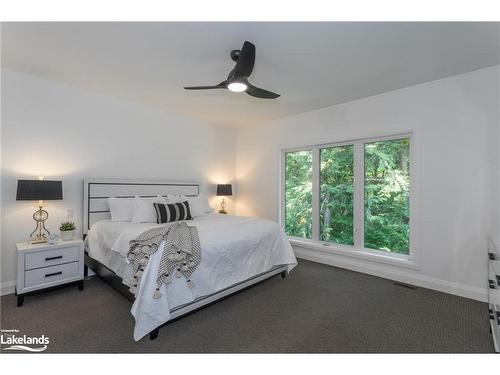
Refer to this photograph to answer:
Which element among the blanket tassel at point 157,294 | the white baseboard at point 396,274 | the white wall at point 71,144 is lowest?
the white baseboard at point 396,274

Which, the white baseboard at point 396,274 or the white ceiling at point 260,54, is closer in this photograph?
the white ceiling at point 260,54

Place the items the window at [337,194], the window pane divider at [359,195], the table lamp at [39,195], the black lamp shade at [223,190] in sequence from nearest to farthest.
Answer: the table lamp at [39,195] < the window pane divider at [359,195] < the window at [337,194] < the black lamp shade at [223,190]

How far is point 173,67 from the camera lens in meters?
2.64

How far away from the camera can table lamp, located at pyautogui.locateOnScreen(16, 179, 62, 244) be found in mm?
2531

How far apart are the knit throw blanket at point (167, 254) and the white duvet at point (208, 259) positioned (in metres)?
0.05

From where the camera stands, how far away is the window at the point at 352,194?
3.36m

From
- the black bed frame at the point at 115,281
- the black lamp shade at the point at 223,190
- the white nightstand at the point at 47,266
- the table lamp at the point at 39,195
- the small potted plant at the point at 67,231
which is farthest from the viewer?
the black lamp shade at the point at 223,190

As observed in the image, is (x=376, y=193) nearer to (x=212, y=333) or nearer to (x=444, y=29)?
(x=444, y=29)

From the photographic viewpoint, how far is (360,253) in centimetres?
354

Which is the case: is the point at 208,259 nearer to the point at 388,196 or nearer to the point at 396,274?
the point at 396,274

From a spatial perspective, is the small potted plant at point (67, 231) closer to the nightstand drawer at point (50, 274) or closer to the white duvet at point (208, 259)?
the white duvet at point (208, 259)

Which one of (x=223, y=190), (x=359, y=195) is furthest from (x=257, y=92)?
(x=223, y=190)

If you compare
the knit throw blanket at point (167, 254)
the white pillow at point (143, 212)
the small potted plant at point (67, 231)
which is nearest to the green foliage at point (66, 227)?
the small potted plant at point (67, 231)
